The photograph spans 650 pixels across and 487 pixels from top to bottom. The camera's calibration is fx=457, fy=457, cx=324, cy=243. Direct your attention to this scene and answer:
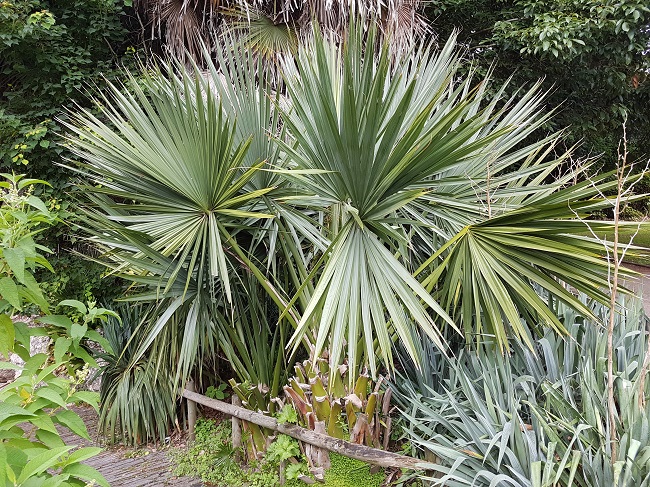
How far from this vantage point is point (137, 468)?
11.4 feet

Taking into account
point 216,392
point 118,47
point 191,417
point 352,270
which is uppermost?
point 118,47

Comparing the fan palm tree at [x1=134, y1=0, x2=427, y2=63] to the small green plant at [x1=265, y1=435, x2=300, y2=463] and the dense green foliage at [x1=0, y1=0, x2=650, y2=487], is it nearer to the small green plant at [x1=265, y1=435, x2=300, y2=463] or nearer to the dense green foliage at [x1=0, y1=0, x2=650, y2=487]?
the dense green foliage at [x1=0, y1=0, x2=650, y2=487]

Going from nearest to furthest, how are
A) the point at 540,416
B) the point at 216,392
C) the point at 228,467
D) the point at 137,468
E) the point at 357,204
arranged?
1. the point at 540,416
2. the point at 357,204
3. the point at 228,467
4. the point at 137,468
5. the point at 216,392

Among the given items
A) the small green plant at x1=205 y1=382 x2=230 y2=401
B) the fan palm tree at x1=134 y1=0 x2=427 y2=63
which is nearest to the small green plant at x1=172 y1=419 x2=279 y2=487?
the small green plant at x1=205 y1=382 x2=230 y2=401

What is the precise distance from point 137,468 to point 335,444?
1824mm

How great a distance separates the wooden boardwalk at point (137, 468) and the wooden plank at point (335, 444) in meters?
0.66

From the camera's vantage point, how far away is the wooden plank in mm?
2389

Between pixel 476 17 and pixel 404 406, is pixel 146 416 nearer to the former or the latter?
pixel 404 406

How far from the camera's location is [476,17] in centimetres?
640

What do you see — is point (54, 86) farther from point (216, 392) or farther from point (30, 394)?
point (30, 394)

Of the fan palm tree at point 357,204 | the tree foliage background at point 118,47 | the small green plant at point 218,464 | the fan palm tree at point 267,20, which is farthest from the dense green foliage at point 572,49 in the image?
the small green plant at point 218,464

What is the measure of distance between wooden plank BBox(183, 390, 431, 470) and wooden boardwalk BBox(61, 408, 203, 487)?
26.0 inches

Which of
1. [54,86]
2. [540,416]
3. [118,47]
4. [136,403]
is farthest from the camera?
[118,47]

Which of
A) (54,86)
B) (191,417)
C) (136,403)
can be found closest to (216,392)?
(191,417)
